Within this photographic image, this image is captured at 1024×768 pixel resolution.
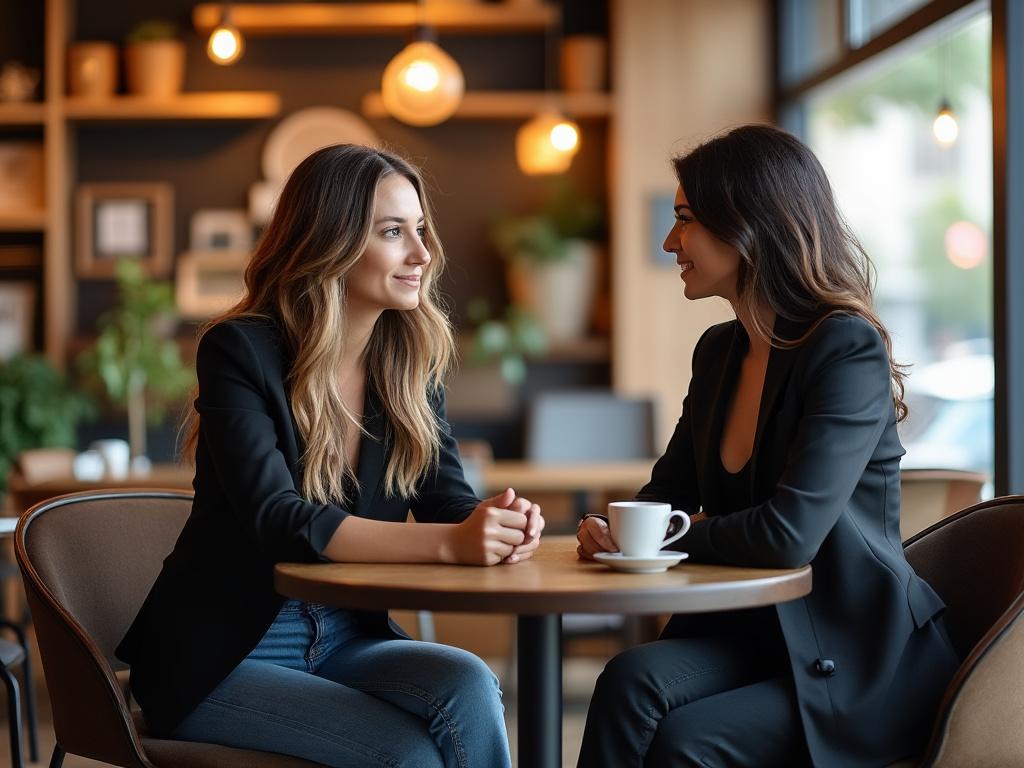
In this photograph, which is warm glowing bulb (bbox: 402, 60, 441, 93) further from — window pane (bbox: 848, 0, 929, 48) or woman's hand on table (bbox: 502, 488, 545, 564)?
woman's hand on table (bbox: 502, 488, 545, 564)

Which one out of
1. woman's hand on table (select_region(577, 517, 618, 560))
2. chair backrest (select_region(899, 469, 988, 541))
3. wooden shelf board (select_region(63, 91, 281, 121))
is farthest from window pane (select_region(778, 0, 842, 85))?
woman's hand on table (select_region(577, 517, 618, 560))

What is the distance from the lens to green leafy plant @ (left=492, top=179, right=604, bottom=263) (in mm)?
5543

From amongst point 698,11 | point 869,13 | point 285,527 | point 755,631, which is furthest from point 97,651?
point 698,11

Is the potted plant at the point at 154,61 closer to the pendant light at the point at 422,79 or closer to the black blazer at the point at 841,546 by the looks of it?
the pendant light at the point at 422,79

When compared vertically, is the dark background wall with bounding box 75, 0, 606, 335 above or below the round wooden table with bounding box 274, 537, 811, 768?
above

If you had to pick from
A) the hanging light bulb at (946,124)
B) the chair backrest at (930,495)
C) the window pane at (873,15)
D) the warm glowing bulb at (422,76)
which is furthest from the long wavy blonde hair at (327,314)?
the window pane at (873,15)

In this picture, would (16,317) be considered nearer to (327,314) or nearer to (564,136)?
(564,136)

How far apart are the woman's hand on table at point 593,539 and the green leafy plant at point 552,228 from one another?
376cm

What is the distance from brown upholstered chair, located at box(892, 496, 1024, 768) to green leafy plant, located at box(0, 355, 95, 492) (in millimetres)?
4097

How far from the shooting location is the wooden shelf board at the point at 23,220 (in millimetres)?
5562

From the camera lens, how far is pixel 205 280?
5801 millimetres

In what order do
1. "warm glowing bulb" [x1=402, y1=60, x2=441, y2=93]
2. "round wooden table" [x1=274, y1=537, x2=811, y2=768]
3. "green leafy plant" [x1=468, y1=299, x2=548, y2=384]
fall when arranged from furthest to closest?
"green leafy plant" [x1=468, y1=299, x2=548, y2=384]
"warm glowing bulb" [x1=402, y1=60, x2=441, y2=93]
"round wooden table" [x1=274, y1=537, x2=811, y2=768]

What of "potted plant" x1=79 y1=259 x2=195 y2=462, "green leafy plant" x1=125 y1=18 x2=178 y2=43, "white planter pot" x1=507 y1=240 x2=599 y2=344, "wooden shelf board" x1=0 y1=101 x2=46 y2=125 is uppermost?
"green leafy plant" x1=125 y1=18 x2=178 y2=43

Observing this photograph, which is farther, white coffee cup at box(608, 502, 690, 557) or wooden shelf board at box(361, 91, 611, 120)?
wooden shelf board at box(361, 91, 611, 120)
